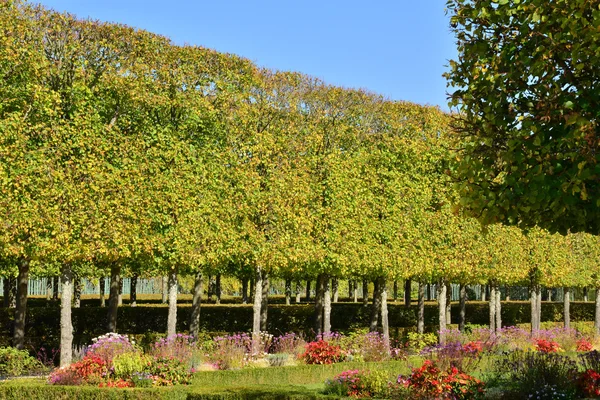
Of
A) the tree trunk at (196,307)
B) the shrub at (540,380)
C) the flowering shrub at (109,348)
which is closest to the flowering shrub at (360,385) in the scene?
the shrub at (540,380)

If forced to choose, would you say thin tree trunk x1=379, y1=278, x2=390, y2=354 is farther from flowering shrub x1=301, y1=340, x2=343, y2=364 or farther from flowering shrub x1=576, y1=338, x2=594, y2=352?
flowering shrub x1=576, y1=338, x2=594, y2=352

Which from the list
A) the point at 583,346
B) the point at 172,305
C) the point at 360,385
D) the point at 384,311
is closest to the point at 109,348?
the point at 172,305

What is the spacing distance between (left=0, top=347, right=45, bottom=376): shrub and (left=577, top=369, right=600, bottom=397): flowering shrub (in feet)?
44.2

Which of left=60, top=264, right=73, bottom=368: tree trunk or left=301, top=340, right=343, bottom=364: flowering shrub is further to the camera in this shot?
left=301, top=340, right=343, bottom=364: flowering shrub

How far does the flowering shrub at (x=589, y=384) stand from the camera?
12.9 m

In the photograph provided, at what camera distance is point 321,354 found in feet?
61.9

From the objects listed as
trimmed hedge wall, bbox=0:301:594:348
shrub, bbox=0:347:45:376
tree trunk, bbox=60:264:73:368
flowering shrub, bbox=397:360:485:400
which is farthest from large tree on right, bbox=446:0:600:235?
trimmed hedge wall, bbox=0:301:594:348

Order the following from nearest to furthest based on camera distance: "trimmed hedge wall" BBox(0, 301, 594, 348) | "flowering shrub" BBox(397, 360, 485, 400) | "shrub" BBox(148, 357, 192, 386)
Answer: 1. "flowering shrub" BBox(397, 360, 485, 400)
2. "shrub" BBox(148, 357, 192, 386)
3. "trimmed hedge wall" BBox(0, 301, 594, 348)

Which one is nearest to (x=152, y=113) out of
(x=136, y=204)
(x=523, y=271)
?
(x=136, y=204)

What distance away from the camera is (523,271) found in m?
28.9

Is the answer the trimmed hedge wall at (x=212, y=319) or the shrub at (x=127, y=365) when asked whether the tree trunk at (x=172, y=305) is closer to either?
the trimmed hedge wall at (x=212, y=319)

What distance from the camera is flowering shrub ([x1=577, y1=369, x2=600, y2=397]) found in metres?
12.9

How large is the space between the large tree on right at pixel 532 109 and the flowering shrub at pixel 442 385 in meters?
4.28

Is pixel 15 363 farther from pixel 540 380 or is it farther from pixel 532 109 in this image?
pixel 532 109
